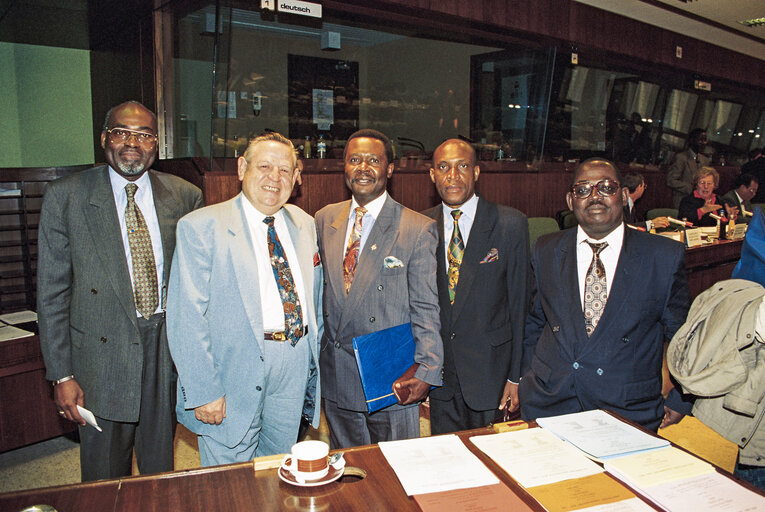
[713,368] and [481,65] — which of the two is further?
[481,65]

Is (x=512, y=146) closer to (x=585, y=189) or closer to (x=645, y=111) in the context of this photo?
(x=645, y=111)

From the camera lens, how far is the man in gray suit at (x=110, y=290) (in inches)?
87.3

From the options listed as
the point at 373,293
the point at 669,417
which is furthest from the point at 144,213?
the point at 669,417

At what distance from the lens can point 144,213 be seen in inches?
94.0

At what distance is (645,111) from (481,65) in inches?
131

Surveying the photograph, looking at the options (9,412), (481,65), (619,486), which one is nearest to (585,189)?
(619,486)

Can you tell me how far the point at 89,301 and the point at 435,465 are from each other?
1604 millimetres

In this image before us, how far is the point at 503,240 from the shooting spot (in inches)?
100.0

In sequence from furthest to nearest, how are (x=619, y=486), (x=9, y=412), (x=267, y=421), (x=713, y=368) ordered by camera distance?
(x=9, y=412)
(x=267, y=421)
(x=713, y=368)
(x=619, y=486)

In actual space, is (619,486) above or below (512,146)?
below

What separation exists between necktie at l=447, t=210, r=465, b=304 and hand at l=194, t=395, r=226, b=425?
1.11m

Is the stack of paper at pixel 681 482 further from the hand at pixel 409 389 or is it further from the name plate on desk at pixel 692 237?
the name plate on desk at pixel 692 237

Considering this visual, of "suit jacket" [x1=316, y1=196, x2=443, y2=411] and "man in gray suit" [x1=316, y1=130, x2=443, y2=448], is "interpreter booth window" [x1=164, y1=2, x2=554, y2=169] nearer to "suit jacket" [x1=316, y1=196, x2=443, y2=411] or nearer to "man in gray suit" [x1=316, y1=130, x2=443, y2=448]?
"man in gray suit" [x1=316, y1=130, x2=443, y2=448]

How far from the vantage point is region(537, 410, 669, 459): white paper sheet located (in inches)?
61.6
